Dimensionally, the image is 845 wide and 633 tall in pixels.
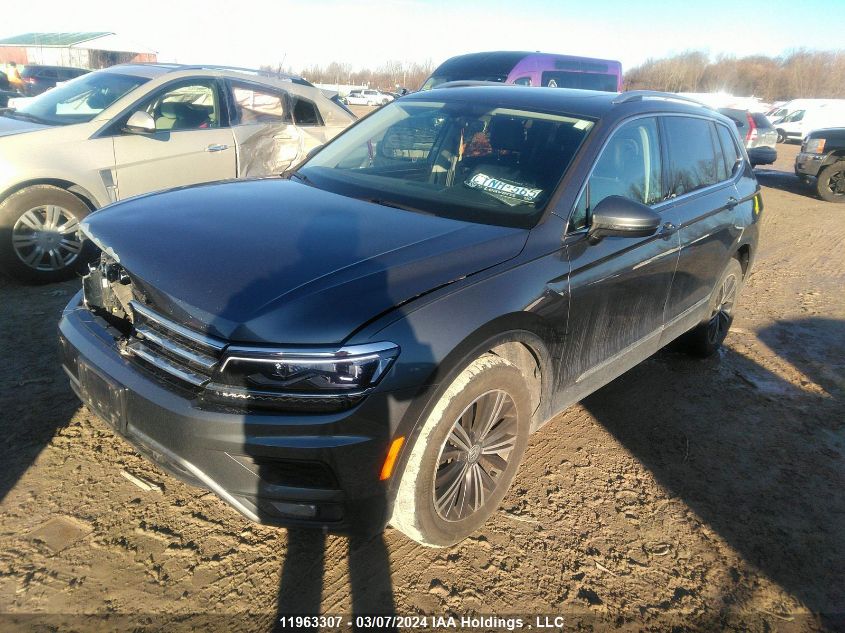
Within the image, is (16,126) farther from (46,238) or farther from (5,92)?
(5,92)

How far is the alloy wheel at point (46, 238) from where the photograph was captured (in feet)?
15.6

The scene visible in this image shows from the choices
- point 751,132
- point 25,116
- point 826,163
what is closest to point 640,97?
point 25,116

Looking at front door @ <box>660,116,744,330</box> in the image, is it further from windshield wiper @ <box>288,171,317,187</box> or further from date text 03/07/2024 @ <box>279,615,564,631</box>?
date text 03/07/2024 @ <box>279,615,564,631</box>

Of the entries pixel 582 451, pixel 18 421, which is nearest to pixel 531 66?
pixel 582 451

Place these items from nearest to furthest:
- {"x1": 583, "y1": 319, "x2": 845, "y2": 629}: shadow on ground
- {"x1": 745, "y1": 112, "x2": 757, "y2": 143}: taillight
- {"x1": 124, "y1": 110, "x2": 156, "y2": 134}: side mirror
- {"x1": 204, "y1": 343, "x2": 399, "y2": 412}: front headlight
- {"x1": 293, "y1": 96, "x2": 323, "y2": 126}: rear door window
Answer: {"x1": 204, "y1": 343, "x2": 399, "y2": 412}: front headlight → {"x1": 583, "y1": 319, "x2": 845, "y2": 629}: shadow on ground → {"x1": 124, "y1": 110, "x2": 156, "y2": 134}: side mirror → {"x1": 293, "y1": 96, "x2": 323, "y2": 126}: rear door window → {"x1": 745, "y1": 112, "x2": 757, "y2": 143}: taillight

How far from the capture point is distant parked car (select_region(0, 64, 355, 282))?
478cm

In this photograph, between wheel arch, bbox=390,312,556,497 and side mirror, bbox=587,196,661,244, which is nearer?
wheel arch, bbox=390,312,556,497

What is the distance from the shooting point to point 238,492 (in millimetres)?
2070

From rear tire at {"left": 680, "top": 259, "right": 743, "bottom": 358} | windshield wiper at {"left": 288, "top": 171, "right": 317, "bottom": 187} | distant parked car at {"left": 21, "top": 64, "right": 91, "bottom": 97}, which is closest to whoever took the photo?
windshield wiper at {"left": 288, "top": 171, "right": 317, "bottom": 187}

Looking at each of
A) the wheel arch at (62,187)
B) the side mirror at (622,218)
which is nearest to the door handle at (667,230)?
the side mirror at (622,218)

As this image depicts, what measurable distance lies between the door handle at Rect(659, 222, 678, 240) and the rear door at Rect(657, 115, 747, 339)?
3 centimetres

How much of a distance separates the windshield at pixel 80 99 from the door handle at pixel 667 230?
4.67 metres

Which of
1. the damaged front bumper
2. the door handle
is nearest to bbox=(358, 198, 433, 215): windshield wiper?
the damaged front bumper

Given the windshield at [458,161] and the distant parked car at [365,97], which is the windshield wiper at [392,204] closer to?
the windshield at [458,161]
